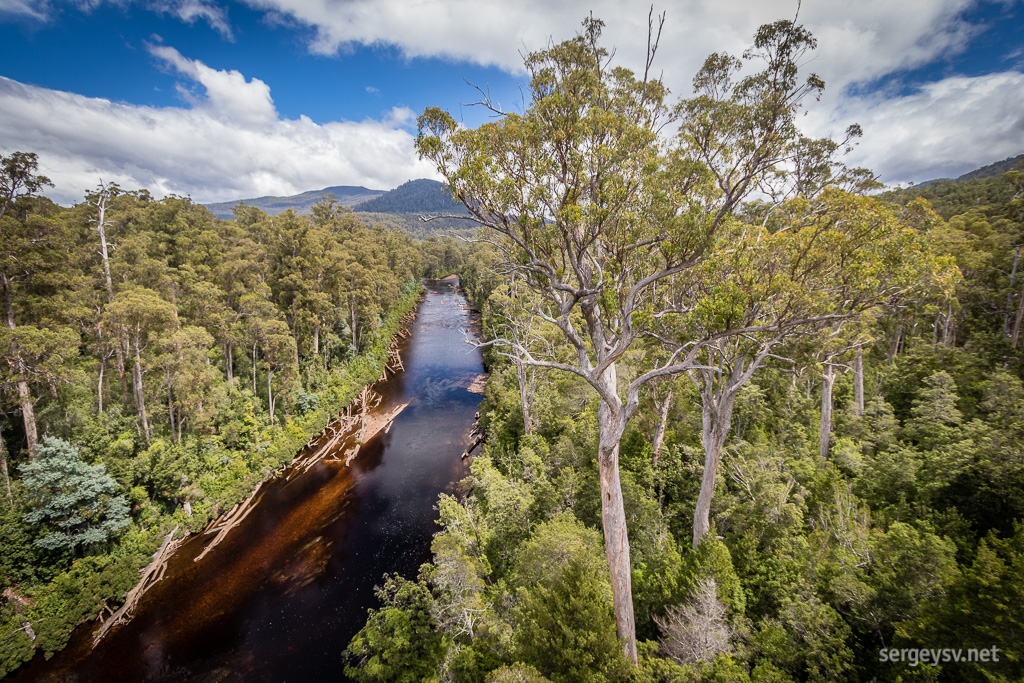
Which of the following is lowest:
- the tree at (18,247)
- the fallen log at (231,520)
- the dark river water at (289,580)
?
the dark river water at (289,580)

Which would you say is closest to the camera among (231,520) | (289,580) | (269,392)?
(289,580)

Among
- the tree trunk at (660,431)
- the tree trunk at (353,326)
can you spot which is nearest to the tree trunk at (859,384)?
the tree trunk at (660,431)

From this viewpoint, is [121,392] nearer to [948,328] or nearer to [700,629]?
[700,629]

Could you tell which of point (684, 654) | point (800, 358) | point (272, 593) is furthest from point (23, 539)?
point (800, 358)

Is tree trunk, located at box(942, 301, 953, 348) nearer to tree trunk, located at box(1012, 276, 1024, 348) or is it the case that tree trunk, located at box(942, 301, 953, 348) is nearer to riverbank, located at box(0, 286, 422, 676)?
tree trunk, located at box(1012, 276, 1024, 348)

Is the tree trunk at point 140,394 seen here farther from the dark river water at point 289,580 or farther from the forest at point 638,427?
the dark river water at point 289,580

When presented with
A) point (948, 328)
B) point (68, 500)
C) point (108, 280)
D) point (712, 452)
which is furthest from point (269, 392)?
point (948, 328)

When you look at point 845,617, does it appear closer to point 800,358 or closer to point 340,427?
point 800,358
